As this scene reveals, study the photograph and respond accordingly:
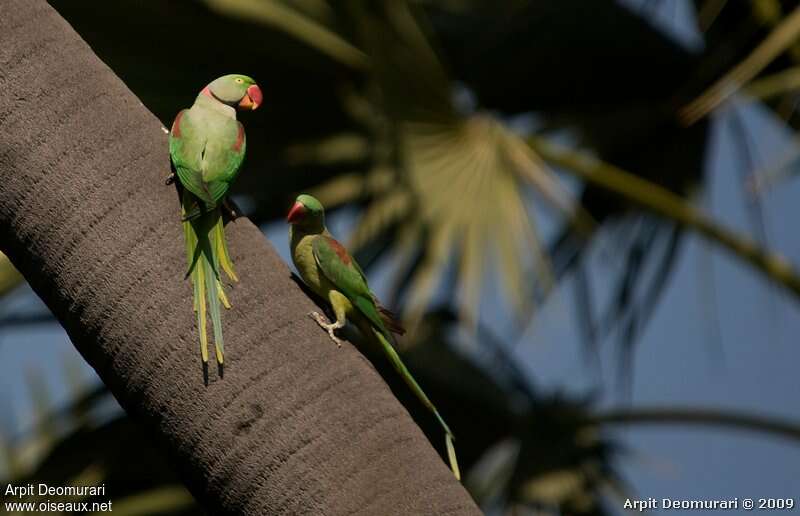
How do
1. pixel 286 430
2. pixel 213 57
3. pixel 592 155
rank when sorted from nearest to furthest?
pixel 286 430
pixel 213 57
pixel 592 155

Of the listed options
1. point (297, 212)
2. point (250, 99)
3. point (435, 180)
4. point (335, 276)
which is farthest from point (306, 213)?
point (435, 180)

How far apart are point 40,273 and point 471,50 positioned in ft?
10.5

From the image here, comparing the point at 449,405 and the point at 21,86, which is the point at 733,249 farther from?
the point at 21,86

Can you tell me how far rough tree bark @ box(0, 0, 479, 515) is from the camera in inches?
66.2

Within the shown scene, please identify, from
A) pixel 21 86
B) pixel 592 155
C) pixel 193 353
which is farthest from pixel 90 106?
pixel 592 155

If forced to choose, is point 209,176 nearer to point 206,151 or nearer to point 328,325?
point 206,151

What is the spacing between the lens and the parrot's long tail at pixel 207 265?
1.72 meters

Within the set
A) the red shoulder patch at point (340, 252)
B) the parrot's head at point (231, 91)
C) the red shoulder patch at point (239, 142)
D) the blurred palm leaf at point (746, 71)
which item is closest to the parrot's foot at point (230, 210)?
the red shoulder patch at point (239, 142)

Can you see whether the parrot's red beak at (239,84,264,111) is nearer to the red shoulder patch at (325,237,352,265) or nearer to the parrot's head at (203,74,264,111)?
the parrot's head at (203,74,264,111)

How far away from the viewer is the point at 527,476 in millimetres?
4406

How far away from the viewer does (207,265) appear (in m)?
1.77

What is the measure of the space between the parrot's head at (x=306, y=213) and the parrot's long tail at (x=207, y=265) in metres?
0.57

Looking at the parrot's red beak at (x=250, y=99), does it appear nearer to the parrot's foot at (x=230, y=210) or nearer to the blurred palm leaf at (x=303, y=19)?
the parrot's foot at (x=230, y=210)

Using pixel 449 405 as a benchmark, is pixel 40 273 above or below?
below
